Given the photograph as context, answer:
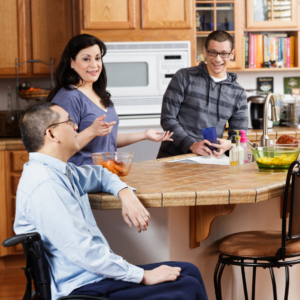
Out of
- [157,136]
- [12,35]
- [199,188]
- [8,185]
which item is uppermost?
[12,35]

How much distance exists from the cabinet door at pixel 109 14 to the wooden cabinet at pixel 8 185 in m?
1.15

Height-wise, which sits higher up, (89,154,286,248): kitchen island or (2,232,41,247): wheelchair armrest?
(89,154,286,248): kitchen island

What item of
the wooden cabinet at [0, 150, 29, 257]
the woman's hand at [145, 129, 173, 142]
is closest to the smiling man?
the woman's hand at [145, 129, 173, 142]

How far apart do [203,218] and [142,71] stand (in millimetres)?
2062

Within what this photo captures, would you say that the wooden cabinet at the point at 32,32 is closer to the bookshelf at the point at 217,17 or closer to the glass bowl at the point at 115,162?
the bookshelf at the point at 217,17

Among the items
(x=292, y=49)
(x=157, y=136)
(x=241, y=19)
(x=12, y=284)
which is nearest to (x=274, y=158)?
(x=157, y=136)

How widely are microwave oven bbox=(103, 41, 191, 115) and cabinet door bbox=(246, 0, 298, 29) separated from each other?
92 centimetres

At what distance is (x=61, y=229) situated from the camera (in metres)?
1.22

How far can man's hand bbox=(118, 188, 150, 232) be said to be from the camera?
55.4 inches

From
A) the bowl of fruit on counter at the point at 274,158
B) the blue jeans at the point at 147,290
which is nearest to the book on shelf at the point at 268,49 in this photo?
the bowl of fruit on counter at the point at 274,158

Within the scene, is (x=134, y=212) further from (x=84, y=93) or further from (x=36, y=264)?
A: (x=84, y=93)

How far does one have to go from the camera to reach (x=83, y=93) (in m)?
2.11

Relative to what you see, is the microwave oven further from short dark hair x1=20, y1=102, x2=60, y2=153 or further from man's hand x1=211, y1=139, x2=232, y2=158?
short dark hair x1=20, y1=102, x2=60, y2=153

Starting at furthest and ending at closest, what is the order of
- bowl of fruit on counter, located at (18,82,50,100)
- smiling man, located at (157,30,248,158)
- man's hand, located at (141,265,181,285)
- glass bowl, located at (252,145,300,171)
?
bowl of fruit on counter, located at (18,82,50,100) < smiling man, located at (157,30,248,158) < glass bowl, located at (252,145,300,171) < man's hand, located at (141,265,181,285)
